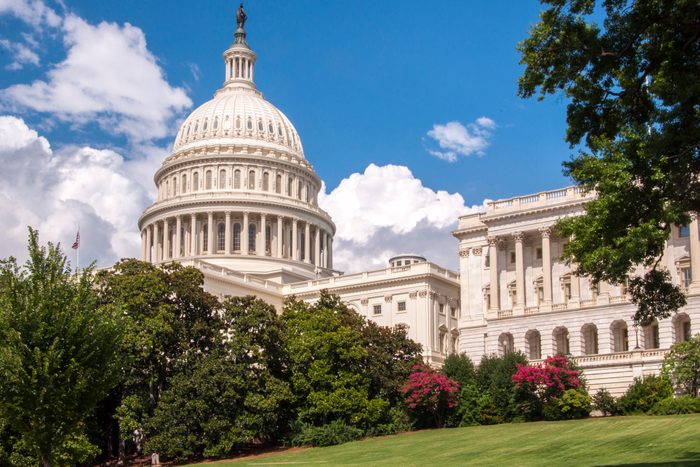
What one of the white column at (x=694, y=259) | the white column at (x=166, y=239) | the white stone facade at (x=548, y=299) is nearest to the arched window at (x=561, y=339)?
the white stone facade at (x=548, y=299)

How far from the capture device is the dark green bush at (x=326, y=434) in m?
69.0

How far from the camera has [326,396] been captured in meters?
72.1

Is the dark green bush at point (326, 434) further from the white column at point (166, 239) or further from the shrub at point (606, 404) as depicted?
the white column at point (166, 239)

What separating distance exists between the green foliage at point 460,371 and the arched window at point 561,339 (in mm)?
13790

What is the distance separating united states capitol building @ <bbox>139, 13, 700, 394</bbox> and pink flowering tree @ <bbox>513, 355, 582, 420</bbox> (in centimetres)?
656

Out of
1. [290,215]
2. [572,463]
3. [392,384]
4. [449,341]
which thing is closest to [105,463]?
[392,384]

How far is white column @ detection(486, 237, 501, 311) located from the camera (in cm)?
9331

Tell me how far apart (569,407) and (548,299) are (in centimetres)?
2049

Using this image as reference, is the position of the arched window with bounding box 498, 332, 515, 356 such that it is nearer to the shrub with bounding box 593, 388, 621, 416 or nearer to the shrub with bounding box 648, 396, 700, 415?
the shrub with bounding box 593, 388, 621, 416

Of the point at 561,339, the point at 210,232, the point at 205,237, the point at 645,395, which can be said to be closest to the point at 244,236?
the point at 210,232

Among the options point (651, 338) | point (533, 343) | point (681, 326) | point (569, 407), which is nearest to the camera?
point (569, 407)

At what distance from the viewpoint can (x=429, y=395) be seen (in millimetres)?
73312

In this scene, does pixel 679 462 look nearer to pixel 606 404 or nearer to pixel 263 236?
pixel 606 404

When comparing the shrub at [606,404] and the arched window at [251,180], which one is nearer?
the shrub at [606,404]
